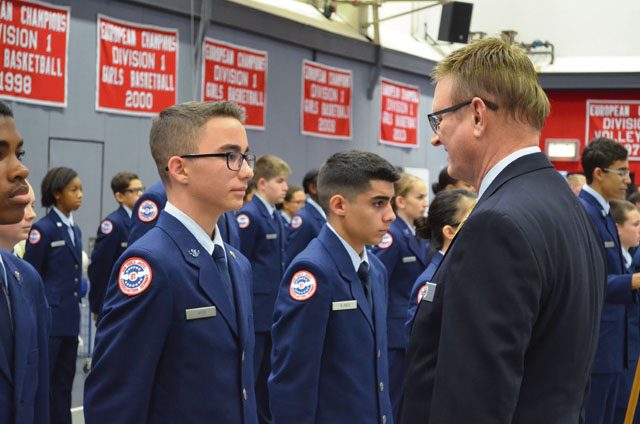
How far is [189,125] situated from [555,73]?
45.7ft

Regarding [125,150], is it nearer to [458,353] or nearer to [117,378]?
[117,378]

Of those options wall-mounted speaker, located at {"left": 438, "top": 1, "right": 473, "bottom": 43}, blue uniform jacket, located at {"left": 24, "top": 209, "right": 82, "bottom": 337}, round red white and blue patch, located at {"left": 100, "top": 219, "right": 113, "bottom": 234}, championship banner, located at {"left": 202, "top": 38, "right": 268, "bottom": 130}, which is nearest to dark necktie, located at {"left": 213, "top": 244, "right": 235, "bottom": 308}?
blue uniform jacket, located at {"left": 24, "top": 209, "right": 82, "bottom": 337}

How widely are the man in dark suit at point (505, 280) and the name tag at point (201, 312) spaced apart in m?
0.77

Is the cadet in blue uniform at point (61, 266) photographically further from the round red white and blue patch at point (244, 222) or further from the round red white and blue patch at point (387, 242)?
the round red white and blue patch at point (387, 242)

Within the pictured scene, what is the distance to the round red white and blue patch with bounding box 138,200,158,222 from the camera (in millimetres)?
5316

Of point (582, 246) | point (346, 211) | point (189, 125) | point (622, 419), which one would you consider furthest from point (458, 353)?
point (622, 419)

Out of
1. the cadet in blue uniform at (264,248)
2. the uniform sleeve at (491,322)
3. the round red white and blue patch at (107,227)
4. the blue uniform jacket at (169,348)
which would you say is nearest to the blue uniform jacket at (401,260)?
the cadet in blue uniform at (264,248)

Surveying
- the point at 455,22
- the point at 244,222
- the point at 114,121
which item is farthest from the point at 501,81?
the point at 455,22

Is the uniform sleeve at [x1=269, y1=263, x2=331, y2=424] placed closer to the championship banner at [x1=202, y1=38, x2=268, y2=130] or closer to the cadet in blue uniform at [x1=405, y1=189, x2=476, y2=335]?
the cadet in blue uniform at [x1=405, y1=189, x2=476, y2=335]

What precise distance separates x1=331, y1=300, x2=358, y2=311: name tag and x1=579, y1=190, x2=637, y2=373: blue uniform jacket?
7.11 ft

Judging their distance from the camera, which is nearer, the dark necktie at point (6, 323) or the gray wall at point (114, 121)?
the dark necktie at point (6, 323)

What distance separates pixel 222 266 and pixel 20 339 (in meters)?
0.60

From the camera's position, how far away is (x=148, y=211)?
210 inches

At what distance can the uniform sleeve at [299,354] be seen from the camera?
3.08 meters
